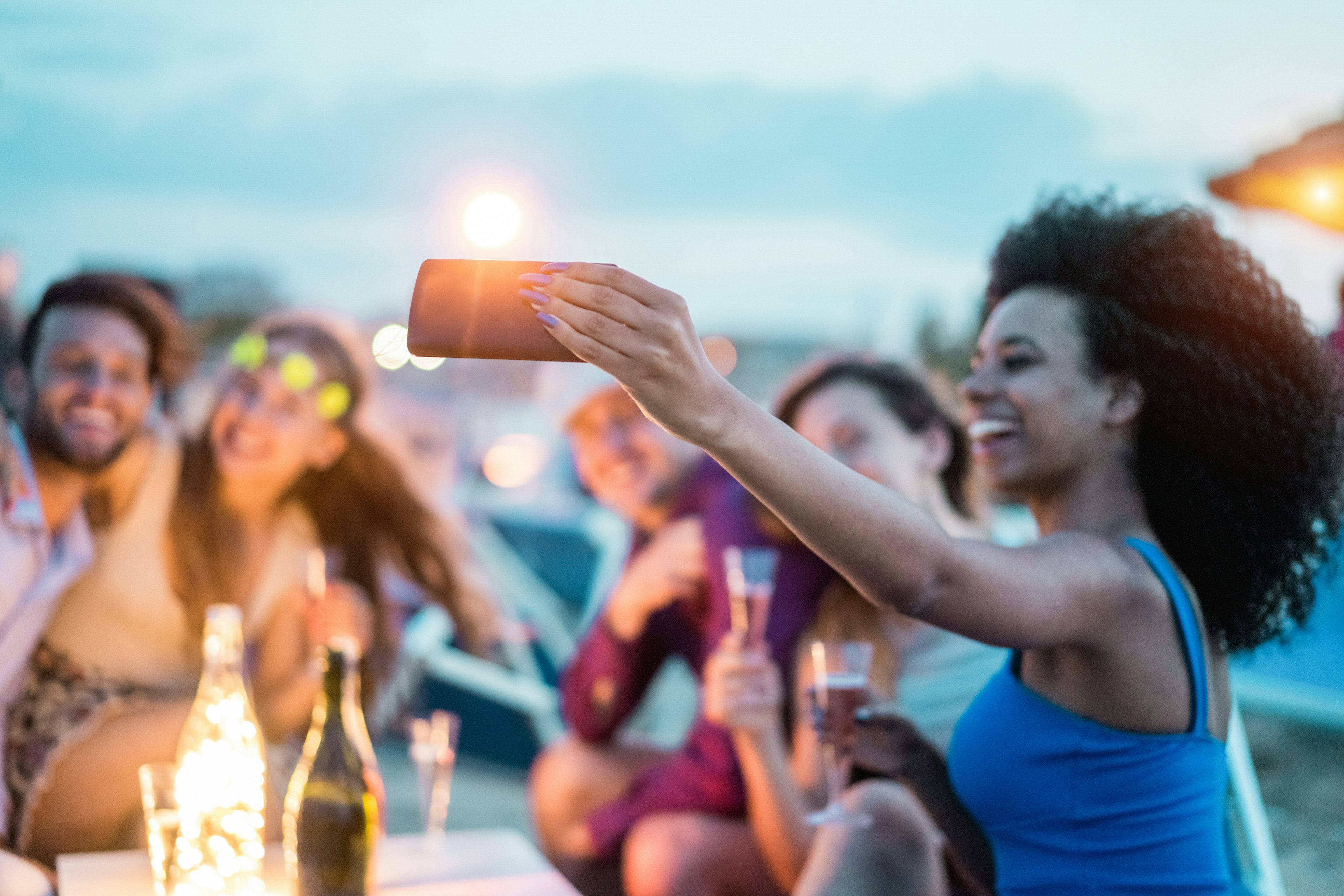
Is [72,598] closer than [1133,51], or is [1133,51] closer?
[72,598]

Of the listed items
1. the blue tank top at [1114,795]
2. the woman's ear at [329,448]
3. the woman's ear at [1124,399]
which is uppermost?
the woman's ear at [1124,399]

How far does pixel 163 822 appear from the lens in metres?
1.21

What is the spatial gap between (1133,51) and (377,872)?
2482mm

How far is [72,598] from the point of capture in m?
2.24

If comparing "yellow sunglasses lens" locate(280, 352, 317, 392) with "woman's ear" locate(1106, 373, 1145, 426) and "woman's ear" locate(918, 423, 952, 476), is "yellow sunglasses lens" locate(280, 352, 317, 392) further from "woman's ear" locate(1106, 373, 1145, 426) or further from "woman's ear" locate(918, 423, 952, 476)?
"woman's ear" locate(1106, 373, 1145, 426)

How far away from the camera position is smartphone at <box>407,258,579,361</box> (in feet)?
2.96

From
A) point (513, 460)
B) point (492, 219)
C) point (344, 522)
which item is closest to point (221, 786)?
point (344, 522)

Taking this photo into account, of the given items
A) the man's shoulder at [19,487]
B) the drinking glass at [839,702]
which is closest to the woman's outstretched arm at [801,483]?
the drinking glass at [839,702]

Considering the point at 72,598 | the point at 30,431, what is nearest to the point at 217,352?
the point at 30,431

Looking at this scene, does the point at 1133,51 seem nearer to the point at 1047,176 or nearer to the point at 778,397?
the point at 1047,176

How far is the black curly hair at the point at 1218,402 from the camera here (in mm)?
1295

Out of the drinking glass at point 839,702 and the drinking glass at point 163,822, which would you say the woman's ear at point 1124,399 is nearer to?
the drinking glass at point 839,702

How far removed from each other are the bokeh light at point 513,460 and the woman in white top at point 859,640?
1392 millimetres

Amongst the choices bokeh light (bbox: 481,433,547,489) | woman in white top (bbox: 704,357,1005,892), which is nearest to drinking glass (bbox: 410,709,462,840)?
woman in white top (bbox: 704,357,1005,892)
